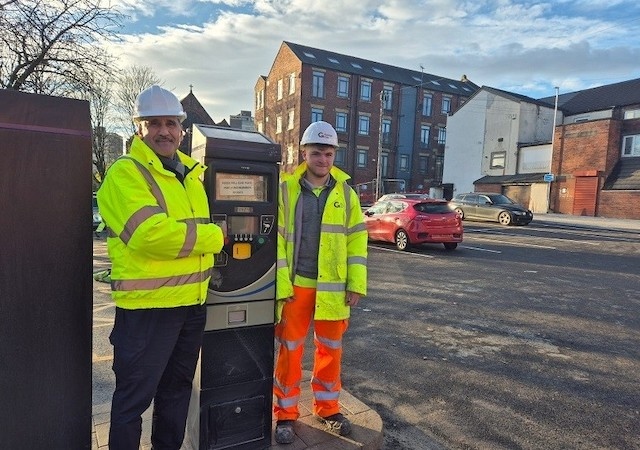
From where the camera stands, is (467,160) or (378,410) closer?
(378,410)

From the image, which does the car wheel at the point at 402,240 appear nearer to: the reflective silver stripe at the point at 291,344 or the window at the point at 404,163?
the reflective silver stripe at the point at 291,344

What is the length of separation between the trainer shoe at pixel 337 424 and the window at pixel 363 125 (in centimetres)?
3616

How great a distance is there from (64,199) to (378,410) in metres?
2.57

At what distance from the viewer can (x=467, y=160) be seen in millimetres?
35000

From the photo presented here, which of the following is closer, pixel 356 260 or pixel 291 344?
pixel 291 344

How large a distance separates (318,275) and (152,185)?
1.17m

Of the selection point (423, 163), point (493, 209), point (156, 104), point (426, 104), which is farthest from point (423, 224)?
point (426, 104)

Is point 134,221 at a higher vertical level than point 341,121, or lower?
lower

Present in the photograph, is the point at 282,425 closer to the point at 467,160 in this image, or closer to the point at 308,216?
the point at 308,216

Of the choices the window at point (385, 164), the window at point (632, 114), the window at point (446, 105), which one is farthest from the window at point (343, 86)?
the window at point (632, 114)

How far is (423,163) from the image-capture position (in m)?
41.4

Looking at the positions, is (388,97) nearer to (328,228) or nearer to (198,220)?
(328,228)

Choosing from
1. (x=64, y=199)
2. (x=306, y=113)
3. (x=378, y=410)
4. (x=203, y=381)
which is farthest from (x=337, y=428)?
(x=306, y=113)

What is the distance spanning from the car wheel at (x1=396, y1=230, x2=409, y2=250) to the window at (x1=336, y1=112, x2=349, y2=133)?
86.0 feet
